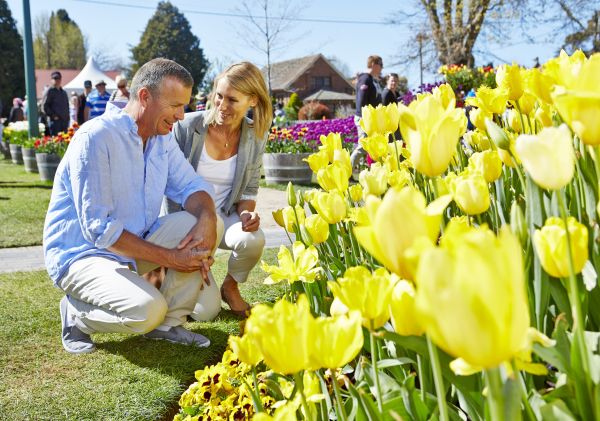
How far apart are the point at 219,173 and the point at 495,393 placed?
3288 mm

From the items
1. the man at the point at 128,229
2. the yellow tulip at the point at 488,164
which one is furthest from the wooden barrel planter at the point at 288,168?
the yellow tulip at the point at 488,164

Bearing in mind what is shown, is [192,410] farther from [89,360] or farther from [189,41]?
[189,41]

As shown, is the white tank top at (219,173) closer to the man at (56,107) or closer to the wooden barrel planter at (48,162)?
the wooden barrel planter at (48,162)

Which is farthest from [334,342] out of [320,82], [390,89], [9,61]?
[320,82]

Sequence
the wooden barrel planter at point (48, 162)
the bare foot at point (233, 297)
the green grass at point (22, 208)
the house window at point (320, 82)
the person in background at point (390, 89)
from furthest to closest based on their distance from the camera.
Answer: the house window at point (320, 82), the wooden barrel planter at point (48, 162), the person in background at point (390, 89), the green grass at point (22, 208), the bare foot at point (233, 297)

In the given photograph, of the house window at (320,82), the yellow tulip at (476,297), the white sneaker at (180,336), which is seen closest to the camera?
the yellow tulip at (476,297)

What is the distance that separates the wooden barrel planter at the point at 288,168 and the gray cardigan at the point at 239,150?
5.45m

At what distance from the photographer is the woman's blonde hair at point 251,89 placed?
364cm

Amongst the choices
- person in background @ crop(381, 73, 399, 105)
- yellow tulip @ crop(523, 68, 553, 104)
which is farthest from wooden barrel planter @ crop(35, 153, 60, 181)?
yellow tulip @ crop(523, 68, 553, 104)

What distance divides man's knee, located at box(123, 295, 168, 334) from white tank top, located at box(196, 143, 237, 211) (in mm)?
1100

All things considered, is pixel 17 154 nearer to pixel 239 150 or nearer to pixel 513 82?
pixel 239 150

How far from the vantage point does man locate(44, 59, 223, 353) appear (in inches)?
112

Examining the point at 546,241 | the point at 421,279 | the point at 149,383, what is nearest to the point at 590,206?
the point at 546,241

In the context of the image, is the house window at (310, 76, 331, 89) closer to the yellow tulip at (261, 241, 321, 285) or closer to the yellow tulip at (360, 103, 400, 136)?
the yellow tulip at (360, 103, 400, 136)
